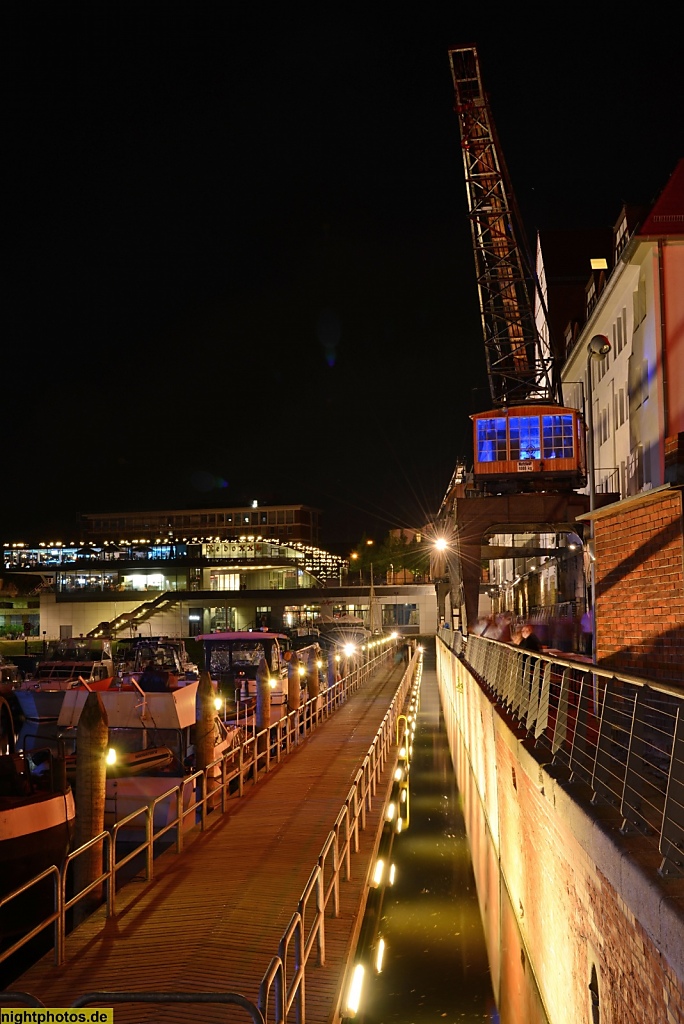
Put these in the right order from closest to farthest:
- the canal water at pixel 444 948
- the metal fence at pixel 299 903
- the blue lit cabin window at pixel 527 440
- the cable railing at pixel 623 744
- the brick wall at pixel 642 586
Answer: the metal fence at pixel 299 903, the cable railing at pixel 623 744, the brick wall at pixel 642 586, the canal water at pixel 444 948, the blue lit cabin window at pixel 527 440

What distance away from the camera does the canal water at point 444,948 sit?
11.9 m

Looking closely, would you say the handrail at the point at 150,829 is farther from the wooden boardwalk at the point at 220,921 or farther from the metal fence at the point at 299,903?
the wooden boardwalk at the point at 220,921

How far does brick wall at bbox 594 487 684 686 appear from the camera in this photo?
1020 cm

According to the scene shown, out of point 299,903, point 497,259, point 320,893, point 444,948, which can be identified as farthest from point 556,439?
point 299,903

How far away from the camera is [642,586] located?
37.1 feet

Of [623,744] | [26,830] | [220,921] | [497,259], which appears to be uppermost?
[497,259]

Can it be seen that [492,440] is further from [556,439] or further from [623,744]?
[623,744]

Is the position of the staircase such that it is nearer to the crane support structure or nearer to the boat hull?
the crane support structure

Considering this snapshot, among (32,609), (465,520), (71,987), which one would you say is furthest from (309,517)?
(71,987)

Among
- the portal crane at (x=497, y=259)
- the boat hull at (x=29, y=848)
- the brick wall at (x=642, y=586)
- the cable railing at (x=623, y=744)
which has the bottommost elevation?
the boat hull at (x=29, y=848)

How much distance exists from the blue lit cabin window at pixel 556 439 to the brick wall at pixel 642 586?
29569 millimetres

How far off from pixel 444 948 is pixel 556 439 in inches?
1207

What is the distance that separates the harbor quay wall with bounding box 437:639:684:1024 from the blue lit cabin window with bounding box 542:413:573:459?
28.0m

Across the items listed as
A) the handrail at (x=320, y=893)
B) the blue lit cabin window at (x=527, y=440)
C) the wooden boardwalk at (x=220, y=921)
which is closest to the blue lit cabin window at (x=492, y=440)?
the blue lit cabin window at (x=527, y=440)
